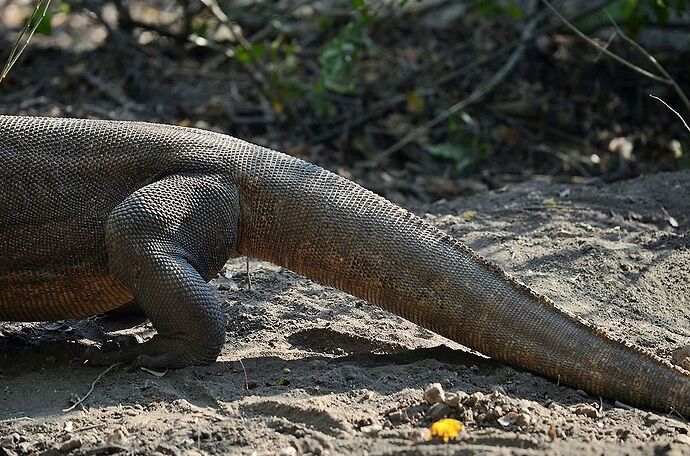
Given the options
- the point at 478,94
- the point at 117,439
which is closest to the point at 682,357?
the point at 117,439

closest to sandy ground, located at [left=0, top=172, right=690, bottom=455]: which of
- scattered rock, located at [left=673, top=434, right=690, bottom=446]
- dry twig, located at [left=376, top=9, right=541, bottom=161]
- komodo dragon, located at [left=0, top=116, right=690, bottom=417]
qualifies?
scattered rock, located at [left=673, top=434, right=690, bottom=446]

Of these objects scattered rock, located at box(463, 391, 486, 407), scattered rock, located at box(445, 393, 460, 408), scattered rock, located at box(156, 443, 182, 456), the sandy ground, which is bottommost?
the sandy ground

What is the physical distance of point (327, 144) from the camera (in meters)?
8.36

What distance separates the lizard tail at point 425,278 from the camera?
3570mm

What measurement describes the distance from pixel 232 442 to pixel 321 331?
4.18 ft

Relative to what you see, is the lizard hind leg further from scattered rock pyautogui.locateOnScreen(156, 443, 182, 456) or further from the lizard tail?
scattered rock pyautogui.locateOnScreen(156, 443, 182, 456)

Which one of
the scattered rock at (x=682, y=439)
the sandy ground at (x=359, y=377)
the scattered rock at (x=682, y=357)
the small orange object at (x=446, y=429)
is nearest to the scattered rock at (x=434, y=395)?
the sandy ground at (x=359, y=377)

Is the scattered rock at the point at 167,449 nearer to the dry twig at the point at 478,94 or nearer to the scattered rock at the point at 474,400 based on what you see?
the scattered rock at the point at 474,400

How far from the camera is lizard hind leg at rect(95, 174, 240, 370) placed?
380cm

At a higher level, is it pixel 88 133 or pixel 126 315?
pixel 88 133

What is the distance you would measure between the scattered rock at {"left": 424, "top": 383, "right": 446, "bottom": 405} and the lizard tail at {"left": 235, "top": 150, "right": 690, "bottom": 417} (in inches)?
20.5

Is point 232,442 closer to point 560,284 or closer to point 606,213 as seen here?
point 560,284

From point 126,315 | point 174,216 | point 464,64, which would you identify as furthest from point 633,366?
point 464,64

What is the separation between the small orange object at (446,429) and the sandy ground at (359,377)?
4cm
